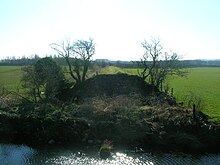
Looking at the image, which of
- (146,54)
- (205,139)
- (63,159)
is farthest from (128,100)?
(146,54)

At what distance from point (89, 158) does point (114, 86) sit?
69.6 feet

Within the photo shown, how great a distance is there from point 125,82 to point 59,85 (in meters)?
10.5

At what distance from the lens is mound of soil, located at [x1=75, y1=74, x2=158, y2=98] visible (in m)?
44.3

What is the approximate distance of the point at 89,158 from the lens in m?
25.7

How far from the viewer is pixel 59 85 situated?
46281mm

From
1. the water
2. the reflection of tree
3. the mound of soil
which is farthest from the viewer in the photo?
the mound of soil

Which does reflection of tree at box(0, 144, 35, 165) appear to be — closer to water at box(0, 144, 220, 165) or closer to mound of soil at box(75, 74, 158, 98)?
water at box(0, 144, 220, 165)

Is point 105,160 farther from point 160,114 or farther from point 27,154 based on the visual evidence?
point 160,114

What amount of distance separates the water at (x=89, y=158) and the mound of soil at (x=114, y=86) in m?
16.9

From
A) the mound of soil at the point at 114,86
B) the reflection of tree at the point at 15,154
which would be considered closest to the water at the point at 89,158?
the reflection of tree at the point at 15,154

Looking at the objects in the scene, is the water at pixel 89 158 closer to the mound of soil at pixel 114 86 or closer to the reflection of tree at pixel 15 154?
the reflection of tree at pixel 15 154

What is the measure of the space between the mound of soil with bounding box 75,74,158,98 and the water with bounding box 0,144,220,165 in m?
16.9

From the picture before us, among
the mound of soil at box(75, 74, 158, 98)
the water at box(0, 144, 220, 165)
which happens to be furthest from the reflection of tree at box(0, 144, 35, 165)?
the mound of soil at box(75, 74, 158, 98)

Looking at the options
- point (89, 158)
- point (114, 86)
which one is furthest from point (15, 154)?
point (114, 86)
